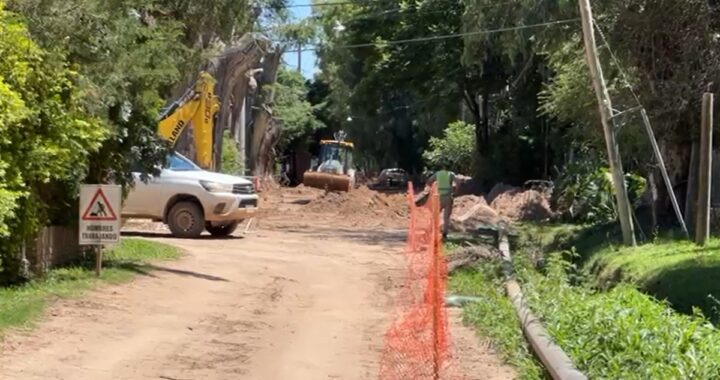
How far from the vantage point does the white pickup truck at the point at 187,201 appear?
973 inches

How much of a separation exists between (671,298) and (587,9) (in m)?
6.88

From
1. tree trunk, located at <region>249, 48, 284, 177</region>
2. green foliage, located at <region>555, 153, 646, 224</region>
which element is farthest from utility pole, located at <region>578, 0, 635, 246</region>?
tree trunk, located at <region>249, 48, 284, 177</region>

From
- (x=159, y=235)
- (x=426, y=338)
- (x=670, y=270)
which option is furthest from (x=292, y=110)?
(x=426, y=338)

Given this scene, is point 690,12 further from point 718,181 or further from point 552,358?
point 552,358

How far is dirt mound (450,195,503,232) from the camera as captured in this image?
1248 inches

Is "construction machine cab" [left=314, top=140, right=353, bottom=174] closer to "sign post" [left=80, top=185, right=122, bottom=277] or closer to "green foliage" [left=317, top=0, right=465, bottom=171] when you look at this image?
"green foliage" [left=317, top=0, right=465, bottom=171]

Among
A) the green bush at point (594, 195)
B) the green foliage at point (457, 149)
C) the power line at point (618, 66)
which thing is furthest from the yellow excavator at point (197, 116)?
the green foliage at point (457, 149)

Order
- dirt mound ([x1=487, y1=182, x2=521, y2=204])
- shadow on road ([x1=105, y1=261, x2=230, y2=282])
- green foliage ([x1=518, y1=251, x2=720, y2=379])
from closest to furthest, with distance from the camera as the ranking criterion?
green foliage ([x1=518, y1=251, x2=720, y2=379]) → shadow on road ([x1=105, y1=261, x2=230, y2=282]) → dirt mound ([x1=487, y1=182, x2=521, y2=204])

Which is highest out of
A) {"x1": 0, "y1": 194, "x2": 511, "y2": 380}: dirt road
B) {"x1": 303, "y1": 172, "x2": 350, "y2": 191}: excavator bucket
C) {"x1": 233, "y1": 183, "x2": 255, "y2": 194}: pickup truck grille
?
{"x1": 303, "y1": 172, "x2": 350, "y2": 191}: excavator bucket

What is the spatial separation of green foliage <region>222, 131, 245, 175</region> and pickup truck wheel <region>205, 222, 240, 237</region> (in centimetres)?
1960

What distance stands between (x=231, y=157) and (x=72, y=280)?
109 ft

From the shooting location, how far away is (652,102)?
21078mm

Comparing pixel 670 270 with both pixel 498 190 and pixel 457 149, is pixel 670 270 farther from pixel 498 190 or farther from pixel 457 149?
pixel 457 149

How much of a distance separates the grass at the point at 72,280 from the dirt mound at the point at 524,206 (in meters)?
16.6
